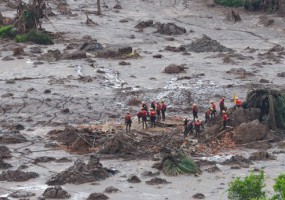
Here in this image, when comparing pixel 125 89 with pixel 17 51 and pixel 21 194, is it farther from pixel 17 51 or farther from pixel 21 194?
Answer: pixel 21 194

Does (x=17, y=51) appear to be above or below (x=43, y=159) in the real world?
below

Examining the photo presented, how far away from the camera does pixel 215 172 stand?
29.1m

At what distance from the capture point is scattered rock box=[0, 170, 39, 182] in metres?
28.1

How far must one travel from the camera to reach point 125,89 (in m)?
43.4

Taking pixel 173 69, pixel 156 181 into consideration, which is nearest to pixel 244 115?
pixel 156 181

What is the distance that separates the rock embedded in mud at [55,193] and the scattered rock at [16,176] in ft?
6.33

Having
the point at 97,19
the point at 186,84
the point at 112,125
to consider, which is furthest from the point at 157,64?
the point at 97,19

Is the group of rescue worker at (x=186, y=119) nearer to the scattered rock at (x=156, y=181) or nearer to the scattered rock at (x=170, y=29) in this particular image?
the scattered rock at (x=156, y=181)

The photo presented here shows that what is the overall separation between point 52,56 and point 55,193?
26.0m

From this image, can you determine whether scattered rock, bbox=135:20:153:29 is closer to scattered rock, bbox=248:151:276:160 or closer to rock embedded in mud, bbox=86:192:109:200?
scattered rock, bbox=248:151:276:160

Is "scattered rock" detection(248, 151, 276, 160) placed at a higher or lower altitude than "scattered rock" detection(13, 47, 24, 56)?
higher

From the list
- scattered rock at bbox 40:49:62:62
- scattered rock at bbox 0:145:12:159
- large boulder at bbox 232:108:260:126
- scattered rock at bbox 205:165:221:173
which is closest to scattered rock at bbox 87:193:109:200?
scattered rock at bbox 205:165:221:173

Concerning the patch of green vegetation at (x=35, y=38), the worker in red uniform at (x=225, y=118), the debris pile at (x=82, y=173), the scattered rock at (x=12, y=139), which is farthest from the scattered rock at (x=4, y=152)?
the patch of green vegetation at (x=35, y=38)

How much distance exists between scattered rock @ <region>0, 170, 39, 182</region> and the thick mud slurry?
0.03 metres
